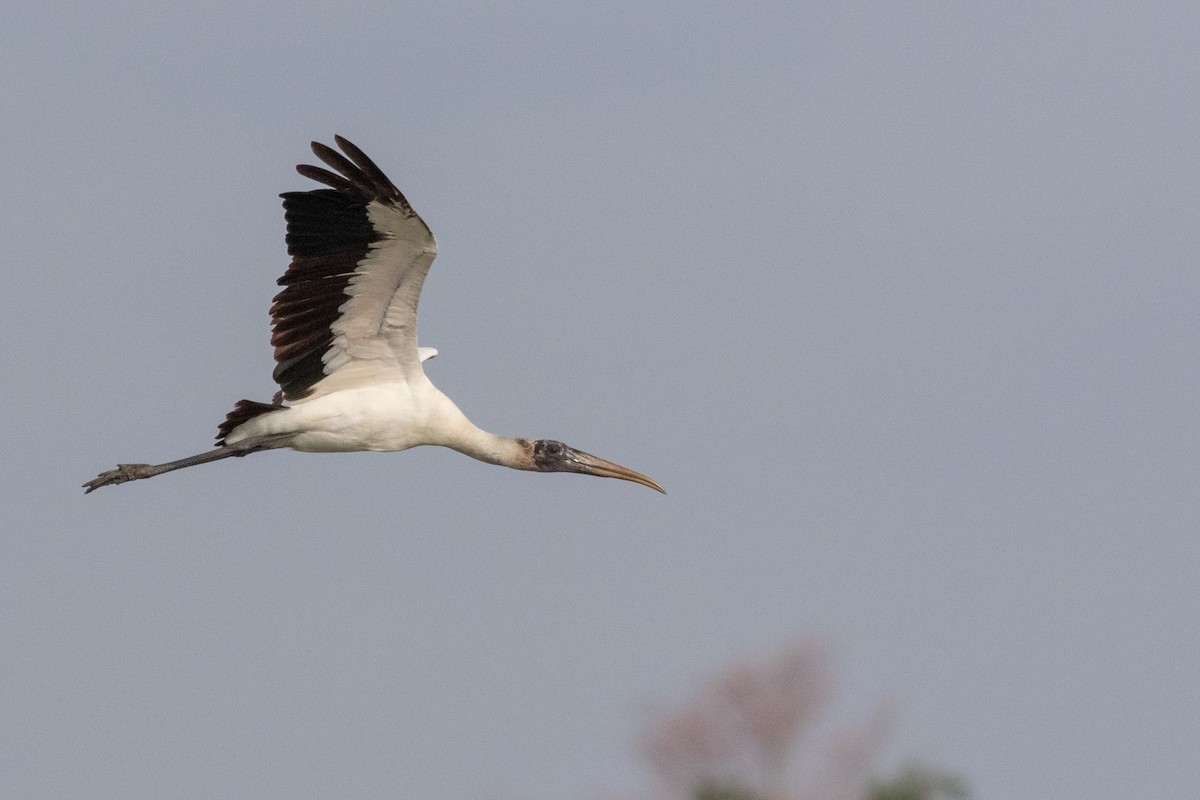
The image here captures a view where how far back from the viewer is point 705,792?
25.2m

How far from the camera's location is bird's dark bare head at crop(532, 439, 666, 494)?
18.1 m

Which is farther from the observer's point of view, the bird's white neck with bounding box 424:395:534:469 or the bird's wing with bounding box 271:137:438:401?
the bird's white neck with bounding box 424:395:534:469

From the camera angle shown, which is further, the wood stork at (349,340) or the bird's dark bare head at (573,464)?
the bird's dark bare head at (573,464)

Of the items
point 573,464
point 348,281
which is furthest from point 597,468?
point 348,281

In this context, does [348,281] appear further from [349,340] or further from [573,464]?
[573,464]

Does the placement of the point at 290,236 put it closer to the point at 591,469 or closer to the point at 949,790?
the point at 591,469

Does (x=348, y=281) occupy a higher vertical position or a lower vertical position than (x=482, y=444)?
higher

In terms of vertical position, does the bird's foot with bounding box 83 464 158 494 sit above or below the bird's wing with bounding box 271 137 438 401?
below

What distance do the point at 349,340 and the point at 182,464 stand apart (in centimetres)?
148

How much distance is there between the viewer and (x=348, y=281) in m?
16.3

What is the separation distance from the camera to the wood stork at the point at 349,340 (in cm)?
1589

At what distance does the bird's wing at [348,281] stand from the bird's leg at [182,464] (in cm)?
34

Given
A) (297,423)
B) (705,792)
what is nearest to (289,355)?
(297,423)

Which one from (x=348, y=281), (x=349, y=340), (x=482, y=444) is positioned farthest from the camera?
(x=482, y=444)
